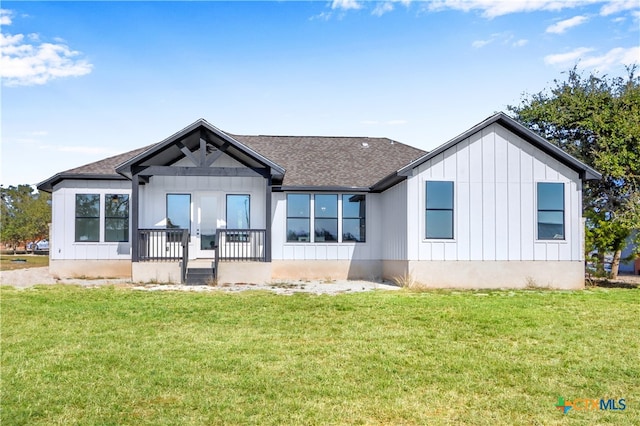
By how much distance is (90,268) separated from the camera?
16641 millimetres

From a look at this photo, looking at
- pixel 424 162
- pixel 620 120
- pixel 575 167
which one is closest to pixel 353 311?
pixel 424 162

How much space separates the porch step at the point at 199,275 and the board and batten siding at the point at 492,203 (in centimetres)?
572

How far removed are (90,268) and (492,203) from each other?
1263cm

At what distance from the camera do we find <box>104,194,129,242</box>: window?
1686 cm

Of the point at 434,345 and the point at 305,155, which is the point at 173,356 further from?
the point at 305,155

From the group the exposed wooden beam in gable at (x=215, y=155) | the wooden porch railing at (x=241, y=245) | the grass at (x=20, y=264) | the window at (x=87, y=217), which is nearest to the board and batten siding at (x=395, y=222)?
the wooden porch railing at (x=241, y=245)

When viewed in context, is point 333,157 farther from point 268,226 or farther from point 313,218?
point 268,226

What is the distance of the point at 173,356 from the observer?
6324mm

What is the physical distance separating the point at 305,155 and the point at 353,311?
1048 centimetres

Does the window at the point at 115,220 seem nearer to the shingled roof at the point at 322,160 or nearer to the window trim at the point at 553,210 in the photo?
the shingled roof at the point at 322,160

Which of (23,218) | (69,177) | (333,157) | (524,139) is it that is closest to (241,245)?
(333,157)

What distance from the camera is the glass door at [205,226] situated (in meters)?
16.7

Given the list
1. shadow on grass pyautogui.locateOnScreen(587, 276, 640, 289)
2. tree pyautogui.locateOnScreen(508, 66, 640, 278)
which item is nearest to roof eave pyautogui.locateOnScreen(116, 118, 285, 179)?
shadow on grass pyautogui.locateOnScreen(587, 276, 640, 289)

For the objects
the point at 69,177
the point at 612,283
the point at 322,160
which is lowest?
the point at 612,283
